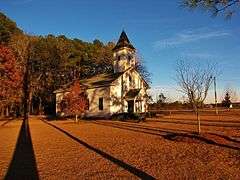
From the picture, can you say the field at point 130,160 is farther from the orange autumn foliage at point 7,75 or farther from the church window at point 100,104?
the orange autumn foliage at point 7,75

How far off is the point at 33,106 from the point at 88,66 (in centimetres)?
1518

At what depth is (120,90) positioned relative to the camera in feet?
158

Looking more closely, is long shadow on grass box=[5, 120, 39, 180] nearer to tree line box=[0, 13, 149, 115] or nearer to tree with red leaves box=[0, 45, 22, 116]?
tree with red leaves box=[0, 45, 22, 116]

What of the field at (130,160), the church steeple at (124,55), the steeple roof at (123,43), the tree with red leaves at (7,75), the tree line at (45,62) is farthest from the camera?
the tree line at (45,62)

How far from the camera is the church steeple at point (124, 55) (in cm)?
5114

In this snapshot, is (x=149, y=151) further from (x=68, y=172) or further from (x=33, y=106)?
(x=33, y=106)

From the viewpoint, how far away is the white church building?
1860 inches

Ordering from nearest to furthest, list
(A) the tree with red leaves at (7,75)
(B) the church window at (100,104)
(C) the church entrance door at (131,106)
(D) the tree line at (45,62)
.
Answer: (A) the tree with red leaves at (7,75) → (B) the church window at (100,104) → (C) the church entrance door at (131,106) → (D) the tree line at (45,62)

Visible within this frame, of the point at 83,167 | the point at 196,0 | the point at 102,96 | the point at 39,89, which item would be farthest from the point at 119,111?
the point at 83,167

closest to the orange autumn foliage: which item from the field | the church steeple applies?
the church steeple

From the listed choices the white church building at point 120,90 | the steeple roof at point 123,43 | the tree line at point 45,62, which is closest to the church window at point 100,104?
the white church building at point 120,90

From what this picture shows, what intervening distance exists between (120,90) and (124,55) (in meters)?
6.04

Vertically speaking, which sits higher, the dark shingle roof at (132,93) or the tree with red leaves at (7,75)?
the tree with red leaves at (7,75)

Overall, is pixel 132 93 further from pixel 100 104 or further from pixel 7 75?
pixel 7 75
